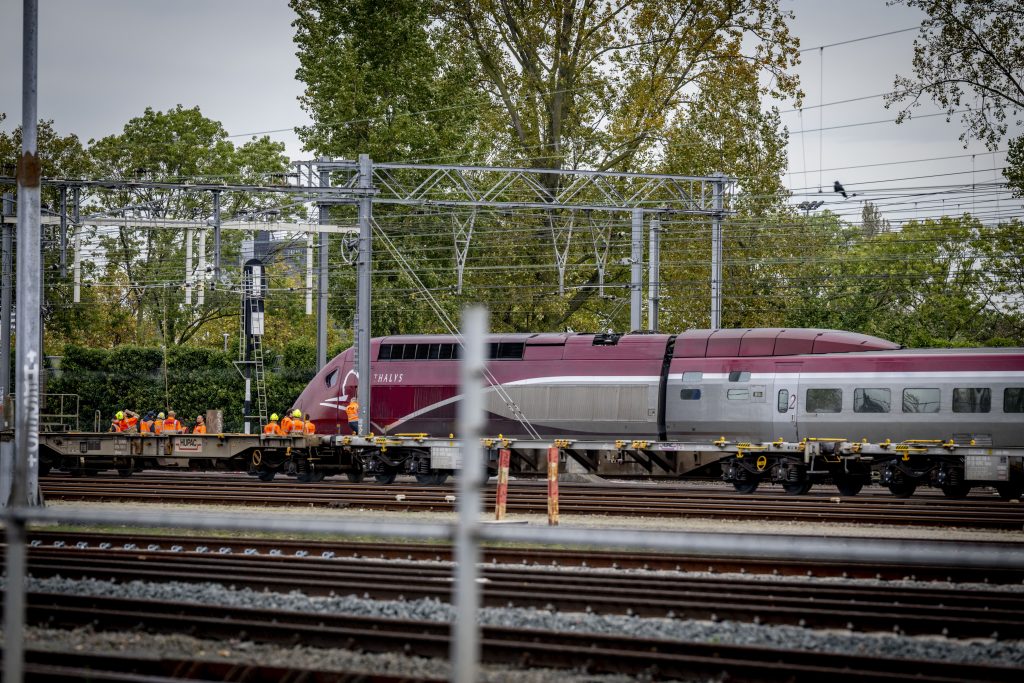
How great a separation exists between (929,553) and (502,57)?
1544 inches

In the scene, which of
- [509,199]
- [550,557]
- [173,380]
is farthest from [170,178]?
[550,557]

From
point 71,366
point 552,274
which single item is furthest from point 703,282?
point 71,366

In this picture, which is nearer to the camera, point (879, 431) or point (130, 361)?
point (879, 431)

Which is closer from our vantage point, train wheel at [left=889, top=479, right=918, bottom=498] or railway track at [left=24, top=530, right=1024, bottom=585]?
railway track at [left=24, top=530, right=1024, bottom=585]

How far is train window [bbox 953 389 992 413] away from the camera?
24234 millimetres

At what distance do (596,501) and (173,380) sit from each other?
1271 inches

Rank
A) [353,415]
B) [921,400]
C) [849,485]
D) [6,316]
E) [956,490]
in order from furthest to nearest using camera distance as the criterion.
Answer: [6,316], [353,415], [849,485], [956,490], [921,400]

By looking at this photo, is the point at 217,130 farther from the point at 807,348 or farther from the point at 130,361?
the point at 807,348

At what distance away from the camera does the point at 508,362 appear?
29.1m

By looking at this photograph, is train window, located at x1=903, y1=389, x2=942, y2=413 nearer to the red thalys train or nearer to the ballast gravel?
the red thalys train

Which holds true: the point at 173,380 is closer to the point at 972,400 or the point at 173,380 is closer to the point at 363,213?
the point at 363,213

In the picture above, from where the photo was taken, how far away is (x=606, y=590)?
11.7m

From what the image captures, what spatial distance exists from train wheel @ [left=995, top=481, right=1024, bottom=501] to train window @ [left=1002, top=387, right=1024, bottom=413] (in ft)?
5.39

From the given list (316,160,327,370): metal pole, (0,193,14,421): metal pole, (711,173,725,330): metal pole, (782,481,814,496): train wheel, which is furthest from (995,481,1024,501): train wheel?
(0,193,14,421): metal pole
